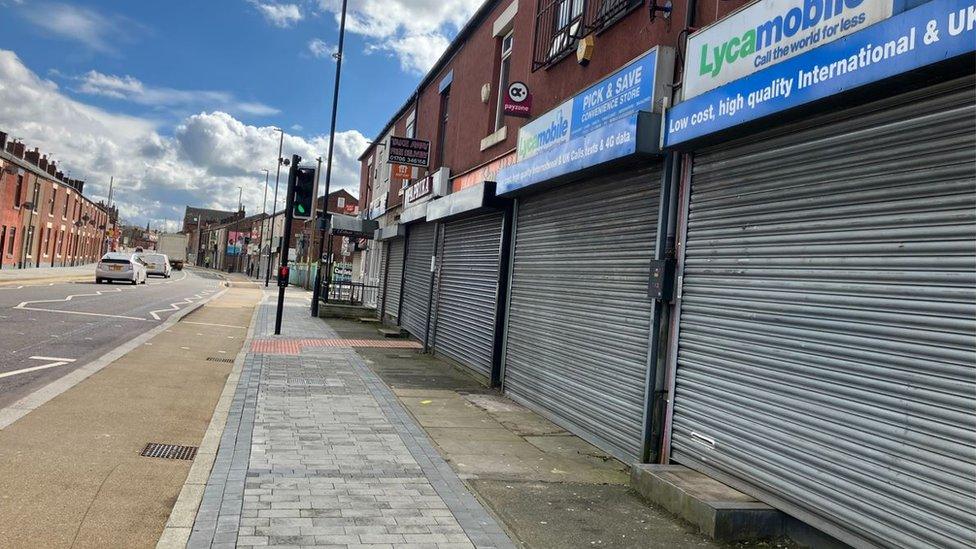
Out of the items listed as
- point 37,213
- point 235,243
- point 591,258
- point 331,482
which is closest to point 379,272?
point 591,258

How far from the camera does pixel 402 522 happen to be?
4520mm

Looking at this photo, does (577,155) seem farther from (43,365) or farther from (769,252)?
(43,365)

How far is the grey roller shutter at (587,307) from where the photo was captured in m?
6.59

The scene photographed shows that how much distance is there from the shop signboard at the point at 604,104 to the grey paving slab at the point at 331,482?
147 inches

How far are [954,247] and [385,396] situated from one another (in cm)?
683

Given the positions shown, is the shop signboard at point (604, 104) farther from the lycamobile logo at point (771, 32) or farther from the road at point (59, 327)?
the road at point (59, 327)

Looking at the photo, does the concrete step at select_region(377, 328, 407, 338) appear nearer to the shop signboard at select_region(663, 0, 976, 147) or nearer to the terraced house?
the terraced house

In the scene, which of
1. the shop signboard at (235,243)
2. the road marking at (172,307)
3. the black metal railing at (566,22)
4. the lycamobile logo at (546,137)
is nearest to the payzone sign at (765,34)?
the black metal railing at (566,22)

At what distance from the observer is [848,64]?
398 cm

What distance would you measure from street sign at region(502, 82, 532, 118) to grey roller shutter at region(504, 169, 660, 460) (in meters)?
1.30

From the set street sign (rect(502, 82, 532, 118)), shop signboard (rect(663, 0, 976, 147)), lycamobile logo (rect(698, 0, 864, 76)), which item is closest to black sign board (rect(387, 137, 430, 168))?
street sign (rect(502, 82, 532, 118))

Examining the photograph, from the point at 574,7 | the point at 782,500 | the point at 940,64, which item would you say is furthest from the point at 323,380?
the point at 940,64

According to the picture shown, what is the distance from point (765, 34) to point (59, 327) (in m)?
13.8

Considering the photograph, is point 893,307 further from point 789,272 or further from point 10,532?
point 10,532
